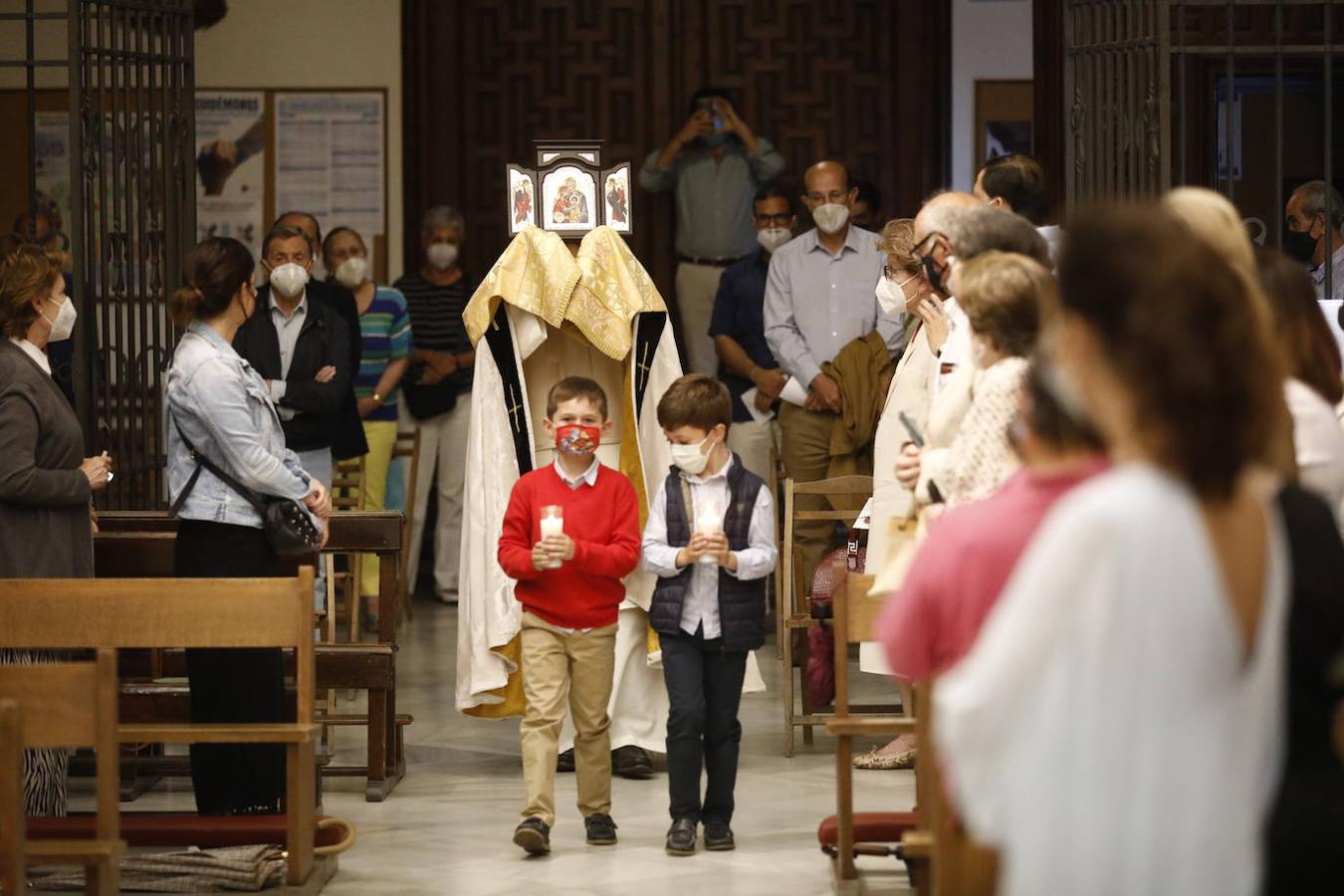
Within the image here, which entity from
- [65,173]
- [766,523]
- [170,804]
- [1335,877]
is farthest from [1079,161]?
[65,173]

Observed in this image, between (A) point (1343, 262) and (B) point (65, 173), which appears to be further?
(B) point (65, 173)

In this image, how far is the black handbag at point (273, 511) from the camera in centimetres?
504

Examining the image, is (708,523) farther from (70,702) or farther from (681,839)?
(70,702)

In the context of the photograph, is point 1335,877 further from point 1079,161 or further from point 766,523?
point 1079,161

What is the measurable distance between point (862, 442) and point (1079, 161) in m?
1.55

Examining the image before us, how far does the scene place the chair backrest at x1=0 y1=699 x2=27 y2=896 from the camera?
3422 mm

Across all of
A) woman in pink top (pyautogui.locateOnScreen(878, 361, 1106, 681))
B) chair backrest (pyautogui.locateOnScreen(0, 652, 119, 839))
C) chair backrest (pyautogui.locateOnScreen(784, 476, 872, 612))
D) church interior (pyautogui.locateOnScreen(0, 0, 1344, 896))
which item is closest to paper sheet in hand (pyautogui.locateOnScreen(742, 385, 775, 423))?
church interior (pyautogui.locateOnScreen(0, 0, 1344, 896))

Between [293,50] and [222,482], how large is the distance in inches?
213

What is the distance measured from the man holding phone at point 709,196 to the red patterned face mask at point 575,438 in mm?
4028

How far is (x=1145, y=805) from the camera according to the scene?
2205 mm

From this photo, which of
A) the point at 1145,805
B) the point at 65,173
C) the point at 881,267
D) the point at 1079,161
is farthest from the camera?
the point at 65,173

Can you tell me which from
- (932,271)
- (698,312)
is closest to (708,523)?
(932,271)

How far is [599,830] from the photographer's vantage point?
521 centimetres

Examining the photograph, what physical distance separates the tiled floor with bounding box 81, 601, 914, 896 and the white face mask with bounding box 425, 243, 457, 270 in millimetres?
2692
